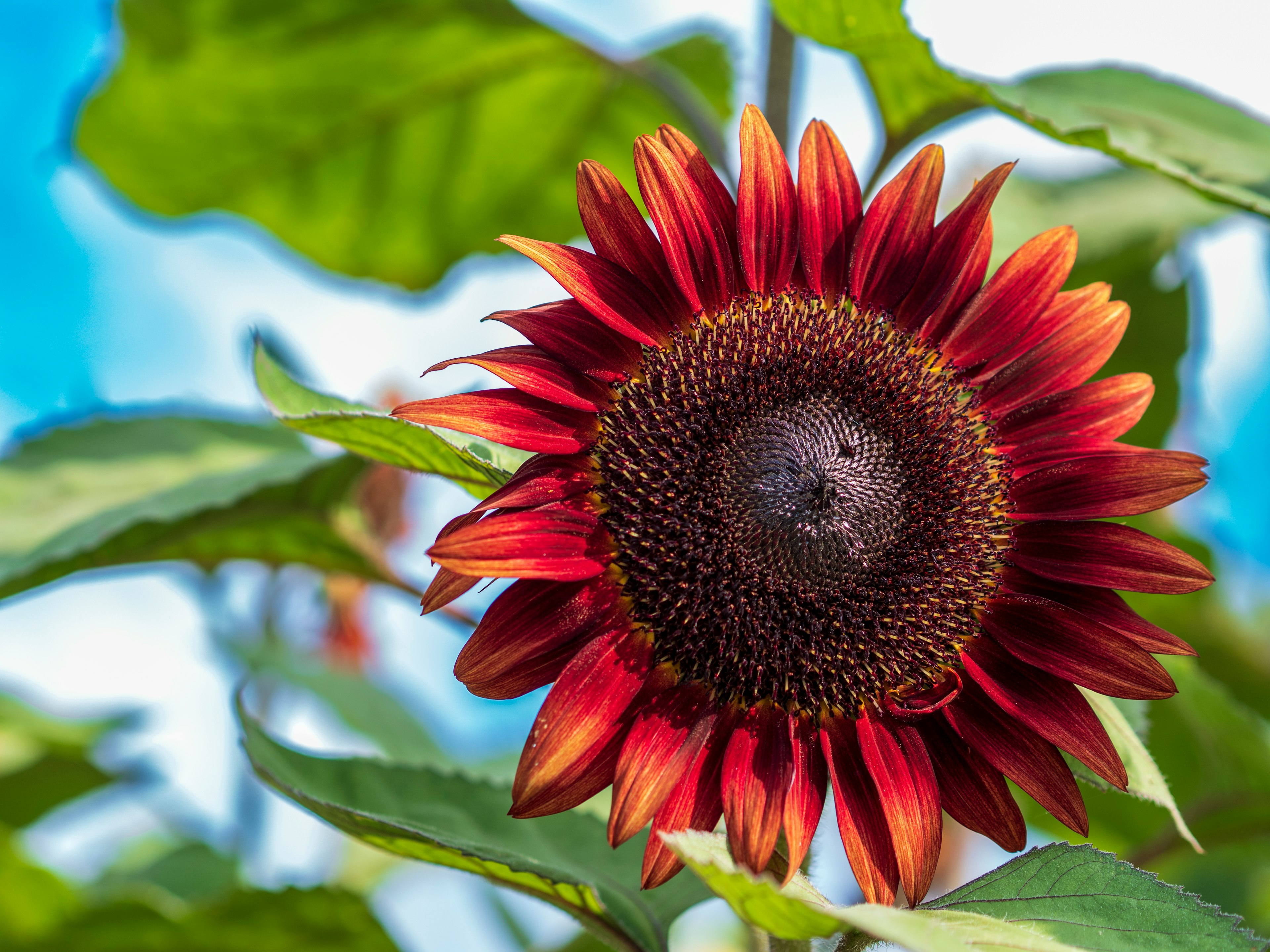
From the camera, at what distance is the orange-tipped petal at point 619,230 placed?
2.09ft

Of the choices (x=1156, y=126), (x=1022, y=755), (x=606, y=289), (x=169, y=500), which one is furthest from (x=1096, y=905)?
(x=169, y=500)

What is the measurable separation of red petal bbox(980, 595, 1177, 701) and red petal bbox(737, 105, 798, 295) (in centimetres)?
27

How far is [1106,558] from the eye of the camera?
66 cm

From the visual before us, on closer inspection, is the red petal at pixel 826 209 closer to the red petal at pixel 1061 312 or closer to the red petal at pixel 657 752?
the red petal at pixel 1061 312

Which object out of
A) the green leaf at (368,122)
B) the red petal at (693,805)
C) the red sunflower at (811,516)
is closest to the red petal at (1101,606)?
the red sunflower at (811,516)

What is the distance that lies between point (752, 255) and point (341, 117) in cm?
114

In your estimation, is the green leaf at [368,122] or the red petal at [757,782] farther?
the green leaf at [368,122]

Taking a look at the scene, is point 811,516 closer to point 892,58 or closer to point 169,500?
point 892,58

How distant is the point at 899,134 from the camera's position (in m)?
1.06

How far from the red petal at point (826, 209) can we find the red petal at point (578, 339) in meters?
0.13

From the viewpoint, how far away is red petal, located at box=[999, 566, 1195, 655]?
624mm

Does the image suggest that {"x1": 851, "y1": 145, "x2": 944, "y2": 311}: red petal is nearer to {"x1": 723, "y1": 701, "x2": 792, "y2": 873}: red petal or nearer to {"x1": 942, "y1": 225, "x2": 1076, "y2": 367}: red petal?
{"x1": 942, "y1": 225, "x2": 1076, "y2": 367}: red petal

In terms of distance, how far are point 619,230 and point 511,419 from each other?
14cm

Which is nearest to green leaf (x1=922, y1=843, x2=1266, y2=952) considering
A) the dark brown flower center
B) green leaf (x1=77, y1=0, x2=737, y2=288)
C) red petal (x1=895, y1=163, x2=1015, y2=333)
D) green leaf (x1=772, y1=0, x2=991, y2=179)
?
the dark brown flower center
